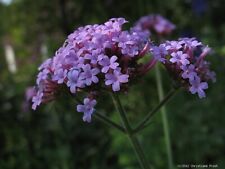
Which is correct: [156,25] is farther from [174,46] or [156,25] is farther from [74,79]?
[74,79]

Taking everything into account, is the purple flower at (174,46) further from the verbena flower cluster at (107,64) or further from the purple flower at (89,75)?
the purple flower at (89,75)

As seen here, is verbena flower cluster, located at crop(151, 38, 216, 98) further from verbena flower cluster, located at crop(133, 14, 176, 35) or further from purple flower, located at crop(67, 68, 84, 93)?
verbena flower cluster, located at crop(133, 14, 176, 35)

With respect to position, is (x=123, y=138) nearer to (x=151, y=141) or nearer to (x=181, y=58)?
(x=151, y=141)

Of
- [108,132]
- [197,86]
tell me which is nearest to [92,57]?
[197,86]

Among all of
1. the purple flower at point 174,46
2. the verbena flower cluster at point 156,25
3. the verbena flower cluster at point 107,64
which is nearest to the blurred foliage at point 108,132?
the verbena flower cluster at point 156,25

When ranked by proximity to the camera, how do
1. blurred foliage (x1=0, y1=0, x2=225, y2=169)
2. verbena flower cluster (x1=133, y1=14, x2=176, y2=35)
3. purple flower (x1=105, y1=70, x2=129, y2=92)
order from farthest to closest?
blurred foliage (x1=0, y1=0, x2=225, y2=169)
verbena flower cluster (x1=133, y1=14, x2=176, y2=35)
purple flower (x1=105, y1=70, x2=129, y2=92)

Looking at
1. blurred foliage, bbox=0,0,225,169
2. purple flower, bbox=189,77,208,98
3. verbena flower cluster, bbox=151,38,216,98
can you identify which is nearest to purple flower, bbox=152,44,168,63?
verbena flower cluster, bbox=151,38,216,98
